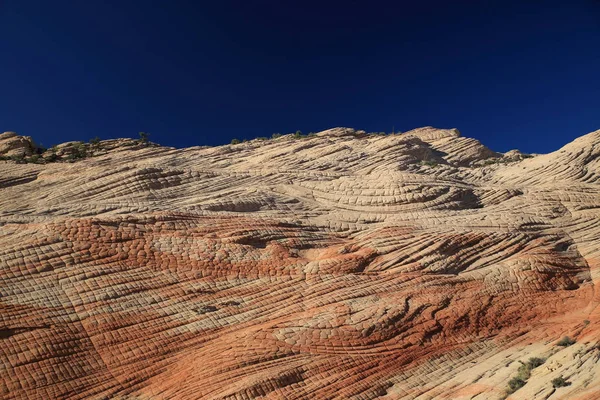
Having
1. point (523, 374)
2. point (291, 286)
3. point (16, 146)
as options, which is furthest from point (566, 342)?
point (16, 146)

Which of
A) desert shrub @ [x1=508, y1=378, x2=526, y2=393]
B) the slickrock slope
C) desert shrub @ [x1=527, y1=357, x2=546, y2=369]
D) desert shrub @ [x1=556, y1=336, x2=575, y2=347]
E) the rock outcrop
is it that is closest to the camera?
desert shrub @ [x1=508, y1=378, x2=526, y2=393]

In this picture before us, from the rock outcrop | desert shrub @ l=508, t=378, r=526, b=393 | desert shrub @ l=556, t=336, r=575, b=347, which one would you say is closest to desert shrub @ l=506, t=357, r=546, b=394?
desert shrub @ l=508, t=378, r=526, b=393

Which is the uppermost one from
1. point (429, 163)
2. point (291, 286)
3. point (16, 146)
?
point (16, 146)

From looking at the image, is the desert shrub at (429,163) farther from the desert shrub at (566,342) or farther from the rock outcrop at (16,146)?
the rock outcrop at (16,146)

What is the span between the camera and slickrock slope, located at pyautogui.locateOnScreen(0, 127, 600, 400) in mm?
10992

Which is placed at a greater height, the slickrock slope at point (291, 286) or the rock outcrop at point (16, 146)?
the rock outcrop at point (16, 146)

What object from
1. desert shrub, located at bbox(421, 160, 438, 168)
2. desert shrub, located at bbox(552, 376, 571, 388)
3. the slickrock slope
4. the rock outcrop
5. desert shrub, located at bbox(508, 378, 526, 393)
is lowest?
desert shrub, located at bbox(552, 376, 571, 388)

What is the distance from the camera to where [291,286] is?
14328 millimetres

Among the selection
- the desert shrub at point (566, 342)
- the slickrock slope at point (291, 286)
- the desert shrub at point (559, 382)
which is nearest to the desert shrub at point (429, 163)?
the slickrock slope at point (291, 286)

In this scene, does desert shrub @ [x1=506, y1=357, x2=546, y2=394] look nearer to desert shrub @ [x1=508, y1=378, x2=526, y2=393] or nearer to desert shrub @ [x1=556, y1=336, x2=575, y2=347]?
desert shrub @ [x1=508, y1=378, x2=526, y2=393]

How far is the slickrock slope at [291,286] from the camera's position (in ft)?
36.1

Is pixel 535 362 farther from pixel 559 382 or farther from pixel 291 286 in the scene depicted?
pixel 291 286

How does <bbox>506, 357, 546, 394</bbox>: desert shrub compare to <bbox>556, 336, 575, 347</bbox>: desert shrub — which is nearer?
<bbox>506, 357, 546, 394</bbox>: desert shrub

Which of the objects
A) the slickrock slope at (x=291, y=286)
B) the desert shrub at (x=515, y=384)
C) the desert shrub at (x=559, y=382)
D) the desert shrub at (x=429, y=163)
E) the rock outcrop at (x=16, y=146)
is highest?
the rock outcrop at (x=16, y=146)
